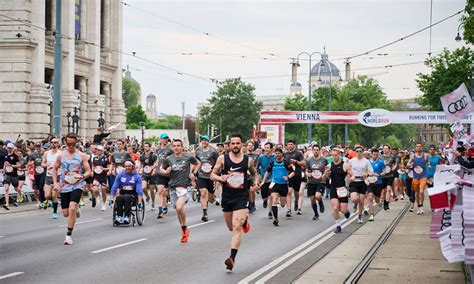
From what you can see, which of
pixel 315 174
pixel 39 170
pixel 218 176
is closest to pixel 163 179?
pixel 315 174

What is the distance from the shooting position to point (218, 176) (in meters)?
12.0

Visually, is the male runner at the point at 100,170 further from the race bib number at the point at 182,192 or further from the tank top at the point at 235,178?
the tank top at the point at 235,178

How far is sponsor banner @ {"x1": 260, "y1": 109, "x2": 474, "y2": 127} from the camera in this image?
4331 cm

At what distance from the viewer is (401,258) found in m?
13.0

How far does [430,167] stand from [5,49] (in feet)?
75.7

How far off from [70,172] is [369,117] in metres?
32.3

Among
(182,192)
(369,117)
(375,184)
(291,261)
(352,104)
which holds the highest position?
(352,104)

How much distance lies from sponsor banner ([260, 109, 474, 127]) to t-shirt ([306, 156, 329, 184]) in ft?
74.8

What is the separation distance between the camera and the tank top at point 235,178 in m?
12.0

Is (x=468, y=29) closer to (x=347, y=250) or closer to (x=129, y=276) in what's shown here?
(x=347, y=250)

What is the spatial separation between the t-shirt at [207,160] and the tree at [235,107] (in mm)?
87937

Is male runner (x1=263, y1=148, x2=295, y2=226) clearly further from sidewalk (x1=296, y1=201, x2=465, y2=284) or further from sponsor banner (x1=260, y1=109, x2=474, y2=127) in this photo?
sponsor banner (x1=260, y1=109, x2=474, y2=127)

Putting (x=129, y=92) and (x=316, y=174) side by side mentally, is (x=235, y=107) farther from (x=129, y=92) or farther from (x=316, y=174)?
(x=316, y=174)

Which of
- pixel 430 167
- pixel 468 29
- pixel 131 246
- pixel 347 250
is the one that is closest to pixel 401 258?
pixel 347 250
